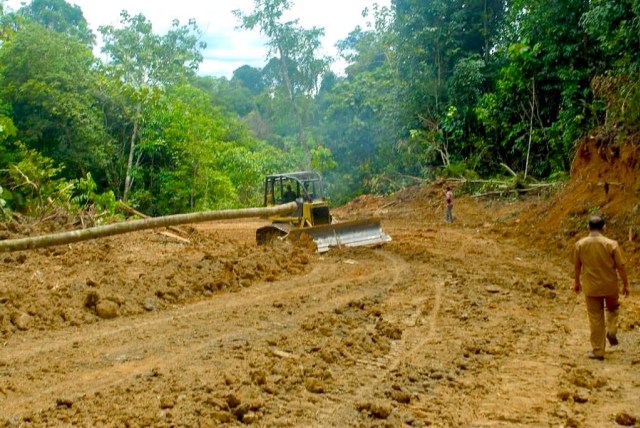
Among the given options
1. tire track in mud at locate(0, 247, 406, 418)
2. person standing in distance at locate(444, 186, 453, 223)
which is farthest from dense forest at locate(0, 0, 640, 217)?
tire track in mud at locate(0, 247, 406, 418)

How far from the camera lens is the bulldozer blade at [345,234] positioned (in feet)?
46.8

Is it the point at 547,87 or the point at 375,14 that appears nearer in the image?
the point at 547,87

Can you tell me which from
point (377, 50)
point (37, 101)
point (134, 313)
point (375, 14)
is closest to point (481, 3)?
point (375, 14)

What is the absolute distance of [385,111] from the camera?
3172cm

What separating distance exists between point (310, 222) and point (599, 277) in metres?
9.17

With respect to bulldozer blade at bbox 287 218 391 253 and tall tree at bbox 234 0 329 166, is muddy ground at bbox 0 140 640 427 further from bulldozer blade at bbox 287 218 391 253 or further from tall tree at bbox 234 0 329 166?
tall tree at bbox 234 0 329 166

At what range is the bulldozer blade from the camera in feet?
46.8

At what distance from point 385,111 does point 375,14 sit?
5.33 m

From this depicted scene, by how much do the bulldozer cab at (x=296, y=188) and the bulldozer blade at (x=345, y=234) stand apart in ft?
4.97

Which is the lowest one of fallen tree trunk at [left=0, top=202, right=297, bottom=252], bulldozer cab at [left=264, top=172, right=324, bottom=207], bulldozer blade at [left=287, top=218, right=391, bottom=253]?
bulldozer blade at [left=287, top=218, right=391, bottom=253]

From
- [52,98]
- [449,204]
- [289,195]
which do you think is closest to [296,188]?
[289,195]

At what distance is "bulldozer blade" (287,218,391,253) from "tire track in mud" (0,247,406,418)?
3.07 metres

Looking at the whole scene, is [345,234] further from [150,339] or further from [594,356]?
[594,356]

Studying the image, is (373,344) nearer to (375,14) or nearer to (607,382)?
(607,382)
